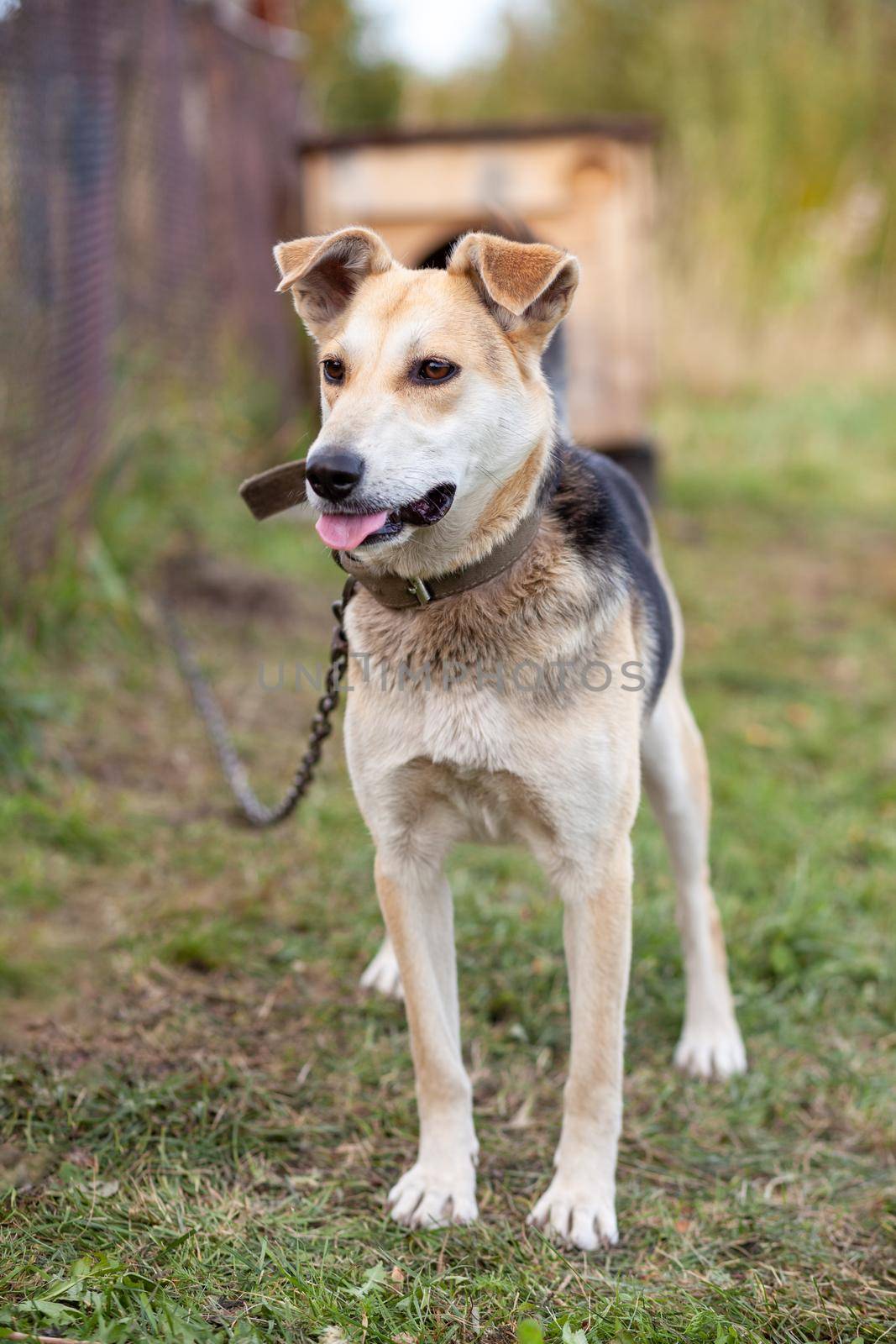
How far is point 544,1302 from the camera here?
2.10m

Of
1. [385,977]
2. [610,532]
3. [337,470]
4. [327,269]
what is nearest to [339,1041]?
[385,977]

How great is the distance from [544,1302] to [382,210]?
6.57m

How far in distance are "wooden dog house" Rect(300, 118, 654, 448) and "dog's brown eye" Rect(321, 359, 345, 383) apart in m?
5.09

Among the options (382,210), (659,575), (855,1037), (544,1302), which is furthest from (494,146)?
(544,1302)

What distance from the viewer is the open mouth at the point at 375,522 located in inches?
83.3

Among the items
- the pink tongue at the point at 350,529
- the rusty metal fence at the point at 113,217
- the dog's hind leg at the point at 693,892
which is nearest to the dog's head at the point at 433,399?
the pink tongue at the point at 350,529

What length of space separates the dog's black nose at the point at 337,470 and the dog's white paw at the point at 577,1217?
141 cm

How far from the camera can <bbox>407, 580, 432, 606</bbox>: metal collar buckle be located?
232cm

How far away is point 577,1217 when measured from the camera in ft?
7.59

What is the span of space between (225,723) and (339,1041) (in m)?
1.98

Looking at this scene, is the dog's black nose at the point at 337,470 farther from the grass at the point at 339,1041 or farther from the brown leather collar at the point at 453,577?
the grass at the point at 339,1041

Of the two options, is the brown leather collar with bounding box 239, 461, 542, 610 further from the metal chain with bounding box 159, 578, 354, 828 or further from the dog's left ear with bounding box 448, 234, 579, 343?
the dog's left ear with bounding box 448, 234, 579, 343

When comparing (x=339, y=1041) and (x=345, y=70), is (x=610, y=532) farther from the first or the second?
(x=345, y=70)

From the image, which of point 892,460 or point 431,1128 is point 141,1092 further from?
point 892,460
